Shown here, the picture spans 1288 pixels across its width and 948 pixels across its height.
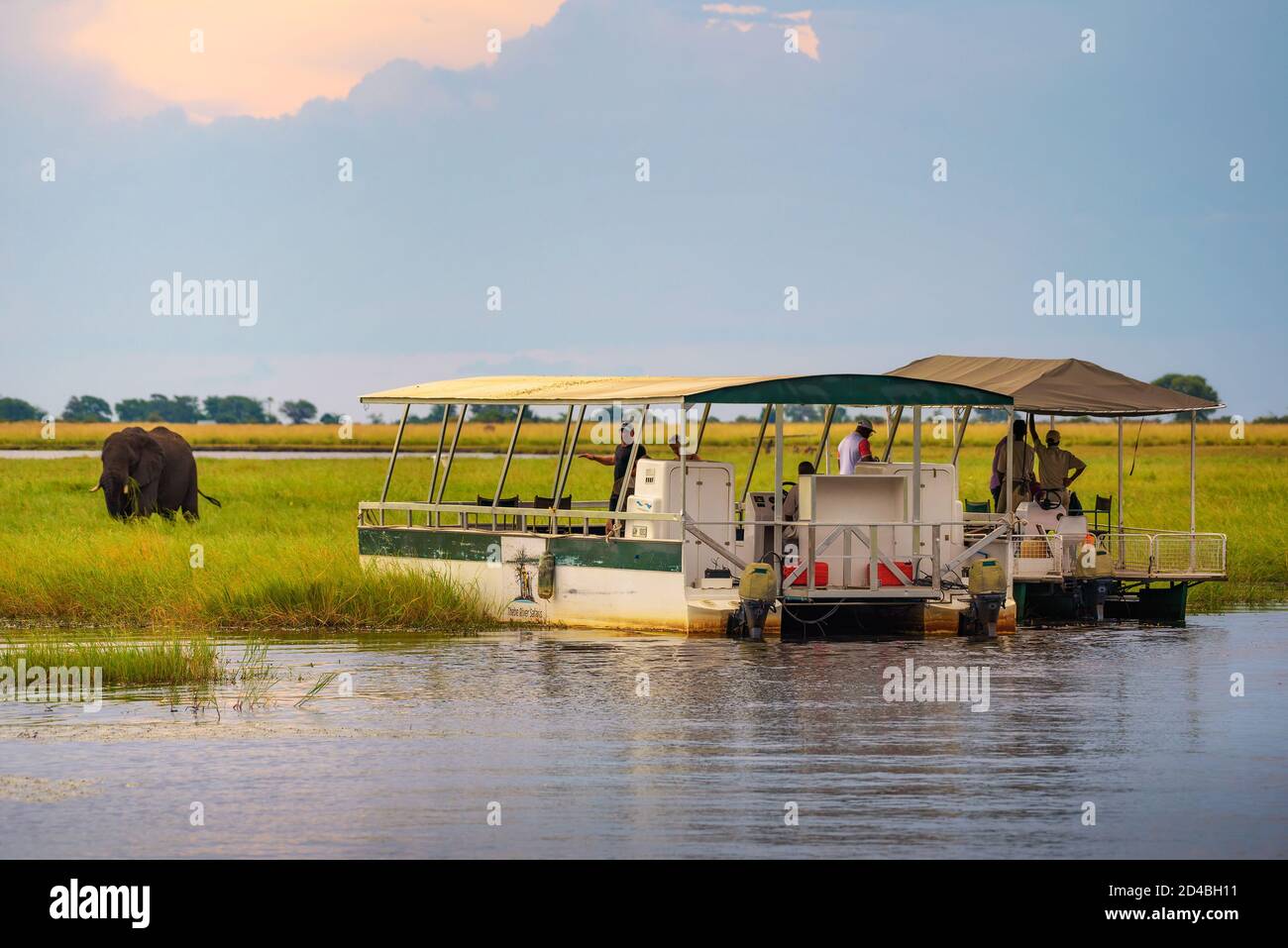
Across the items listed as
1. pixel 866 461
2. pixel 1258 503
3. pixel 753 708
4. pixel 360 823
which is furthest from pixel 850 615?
pixel 1258 503

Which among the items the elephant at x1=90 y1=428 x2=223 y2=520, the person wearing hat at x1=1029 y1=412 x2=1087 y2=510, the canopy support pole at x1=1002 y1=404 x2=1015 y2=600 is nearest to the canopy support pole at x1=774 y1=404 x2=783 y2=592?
the canopy support pole at x1=1002 y1=404 x2=1015 y2=600

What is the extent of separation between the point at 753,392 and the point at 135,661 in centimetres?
709

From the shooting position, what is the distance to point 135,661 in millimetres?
19109

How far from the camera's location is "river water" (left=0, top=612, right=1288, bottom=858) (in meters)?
12.3

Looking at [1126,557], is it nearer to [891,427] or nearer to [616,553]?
[891,427]

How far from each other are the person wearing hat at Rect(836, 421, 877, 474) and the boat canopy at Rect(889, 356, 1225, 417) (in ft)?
2.74

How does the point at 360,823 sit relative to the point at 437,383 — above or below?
below

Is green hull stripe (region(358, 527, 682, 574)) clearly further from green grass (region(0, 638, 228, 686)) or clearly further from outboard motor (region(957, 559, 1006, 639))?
green grass (region(0, 638, 228, 686))

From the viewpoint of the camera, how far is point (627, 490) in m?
23.5

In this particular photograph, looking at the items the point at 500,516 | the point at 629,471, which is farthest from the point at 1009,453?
the point at 500,516

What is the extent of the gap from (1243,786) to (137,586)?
14.6 m

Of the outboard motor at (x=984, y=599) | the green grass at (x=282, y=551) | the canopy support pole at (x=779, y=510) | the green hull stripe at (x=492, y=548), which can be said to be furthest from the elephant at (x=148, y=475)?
the outboard motor at (x=984, y=599)

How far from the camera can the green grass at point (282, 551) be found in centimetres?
2406
